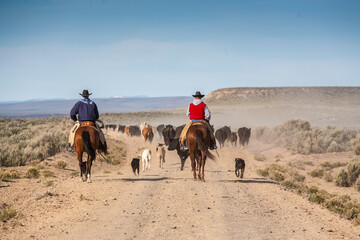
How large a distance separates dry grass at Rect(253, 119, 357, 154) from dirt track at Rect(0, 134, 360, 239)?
1822 centimetres

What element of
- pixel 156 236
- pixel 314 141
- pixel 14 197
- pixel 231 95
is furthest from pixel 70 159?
pixel 231 95

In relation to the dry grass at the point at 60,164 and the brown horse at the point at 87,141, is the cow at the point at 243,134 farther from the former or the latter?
the brown horse at the point at 87,141

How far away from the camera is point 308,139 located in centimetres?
3023

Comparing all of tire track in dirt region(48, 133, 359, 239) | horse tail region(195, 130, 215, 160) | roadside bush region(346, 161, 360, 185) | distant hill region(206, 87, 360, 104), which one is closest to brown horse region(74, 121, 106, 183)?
tire track in dirt region(48, 133, 359, 239)

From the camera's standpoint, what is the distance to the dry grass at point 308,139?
1155 inches

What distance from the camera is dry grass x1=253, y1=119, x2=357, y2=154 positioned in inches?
1155

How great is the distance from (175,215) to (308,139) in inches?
943

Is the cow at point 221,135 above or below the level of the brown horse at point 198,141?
below

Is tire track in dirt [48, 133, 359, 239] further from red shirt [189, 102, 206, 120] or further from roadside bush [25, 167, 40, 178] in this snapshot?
roadside bush [25, 167, 40, 178]

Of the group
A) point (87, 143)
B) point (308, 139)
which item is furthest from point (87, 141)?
point (308, 139)

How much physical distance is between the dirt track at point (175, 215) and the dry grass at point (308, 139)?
18.2m

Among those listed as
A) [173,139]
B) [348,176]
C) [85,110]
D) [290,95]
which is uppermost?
[290,95]

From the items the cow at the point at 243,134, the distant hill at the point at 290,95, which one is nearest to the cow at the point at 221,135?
the cow at the point at 243,134

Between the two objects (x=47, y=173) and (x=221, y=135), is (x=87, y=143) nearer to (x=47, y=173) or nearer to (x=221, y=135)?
(x=47, y=173)
